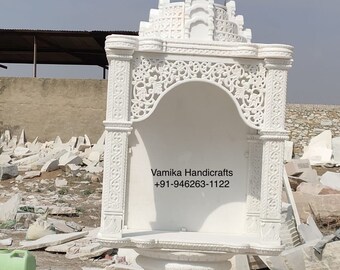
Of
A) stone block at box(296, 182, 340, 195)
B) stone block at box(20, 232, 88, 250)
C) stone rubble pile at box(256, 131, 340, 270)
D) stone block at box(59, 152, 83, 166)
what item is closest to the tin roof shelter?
stone block at box(59, 152, 83, 166)

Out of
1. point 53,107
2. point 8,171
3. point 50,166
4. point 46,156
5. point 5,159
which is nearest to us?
point 8,171

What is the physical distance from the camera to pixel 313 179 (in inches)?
472

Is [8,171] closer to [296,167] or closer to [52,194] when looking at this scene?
[52,194]

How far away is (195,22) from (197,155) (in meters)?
1.30

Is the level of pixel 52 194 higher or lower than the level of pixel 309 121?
lower

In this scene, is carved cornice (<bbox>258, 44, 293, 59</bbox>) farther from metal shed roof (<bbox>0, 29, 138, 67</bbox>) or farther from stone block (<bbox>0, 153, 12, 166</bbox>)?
stone block (<bbox>0, 153, 12, 166</bbox>)

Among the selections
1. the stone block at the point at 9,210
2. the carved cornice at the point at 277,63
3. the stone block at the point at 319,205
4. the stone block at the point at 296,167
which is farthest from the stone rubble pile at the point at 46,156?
the carved cornice at the point at 277,63

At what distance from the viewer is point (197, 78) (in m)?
4.68

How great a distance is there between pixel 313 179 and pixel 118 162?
813cm

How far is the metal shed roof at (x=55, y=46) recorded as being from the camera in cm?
1555

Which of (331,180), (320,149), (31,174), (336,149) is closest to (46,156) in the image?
(31,174)

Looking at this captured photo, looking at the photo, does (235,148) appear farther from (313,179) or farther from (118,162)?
(313,179)

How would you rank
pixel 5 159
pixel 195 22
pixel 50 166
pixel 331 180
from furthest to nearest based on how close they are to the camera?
pixel 5 159, pixel 50 166, pixel 331 180, pixel 195 22

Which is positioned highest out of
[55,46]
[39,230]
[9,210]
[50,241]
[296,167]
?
[55,46]
